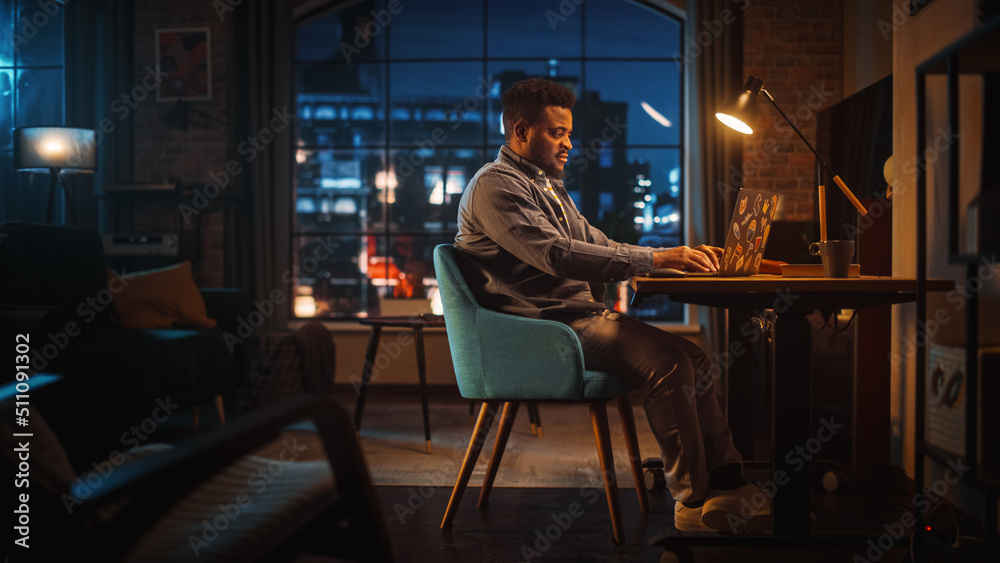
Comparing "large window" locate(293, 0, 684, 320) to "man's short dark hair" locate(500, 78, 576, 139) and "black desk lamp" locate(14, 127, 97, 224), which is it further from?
"man's short dark hair" locate(500, 78, 576, 139)

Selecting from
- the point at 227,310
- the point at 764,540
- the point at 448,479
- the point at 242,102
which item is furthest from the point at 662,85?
the point at 764,540

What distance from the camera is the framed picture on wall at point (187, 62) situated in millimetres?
4844

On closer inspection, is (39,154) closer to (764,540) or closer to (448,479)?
(448,479)

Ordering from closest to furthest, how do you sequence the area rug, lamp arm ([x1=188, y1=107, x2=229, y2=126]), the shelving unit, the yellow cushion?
the shelving unit < the area rug < the yellow cushion < lamp arm ([x1=188, y1=107, x2=229, y2=126])

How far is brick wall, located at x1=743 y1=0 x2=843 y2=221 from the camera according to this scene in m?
4.65

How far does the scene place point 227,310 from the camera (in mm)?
3805

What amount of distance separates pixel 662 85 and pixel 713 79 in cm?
527

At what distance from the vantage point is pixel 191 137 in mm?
4871

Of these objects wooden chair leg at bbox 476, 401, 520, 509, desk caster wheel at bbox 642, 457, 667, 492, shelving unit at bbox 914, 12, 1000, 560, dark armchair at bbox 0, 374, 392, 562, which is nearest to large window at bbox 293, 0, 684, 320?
desk caster wheel at bbox 642, 457, 667, 492

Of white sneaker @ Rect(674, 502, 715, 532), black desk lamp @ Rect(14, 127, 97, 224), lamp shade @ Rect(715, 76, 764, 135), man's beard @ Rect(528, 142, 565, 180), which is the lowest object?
white sneaker @ Rect(674, 502, 715, 532)

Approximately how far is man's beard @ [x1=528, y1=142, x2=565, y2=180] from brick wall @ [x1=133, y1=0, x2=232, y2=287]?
3.26 m

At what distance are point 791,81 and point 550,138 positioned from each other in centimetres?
313

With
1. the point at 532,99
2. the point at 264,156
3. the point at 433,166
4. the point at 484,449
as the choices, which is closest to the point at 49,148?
the point at 264,156

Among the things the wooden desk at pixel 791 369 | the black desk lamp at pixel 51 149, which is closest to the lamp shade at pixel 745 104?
the wooden desk at pixel 791 369
